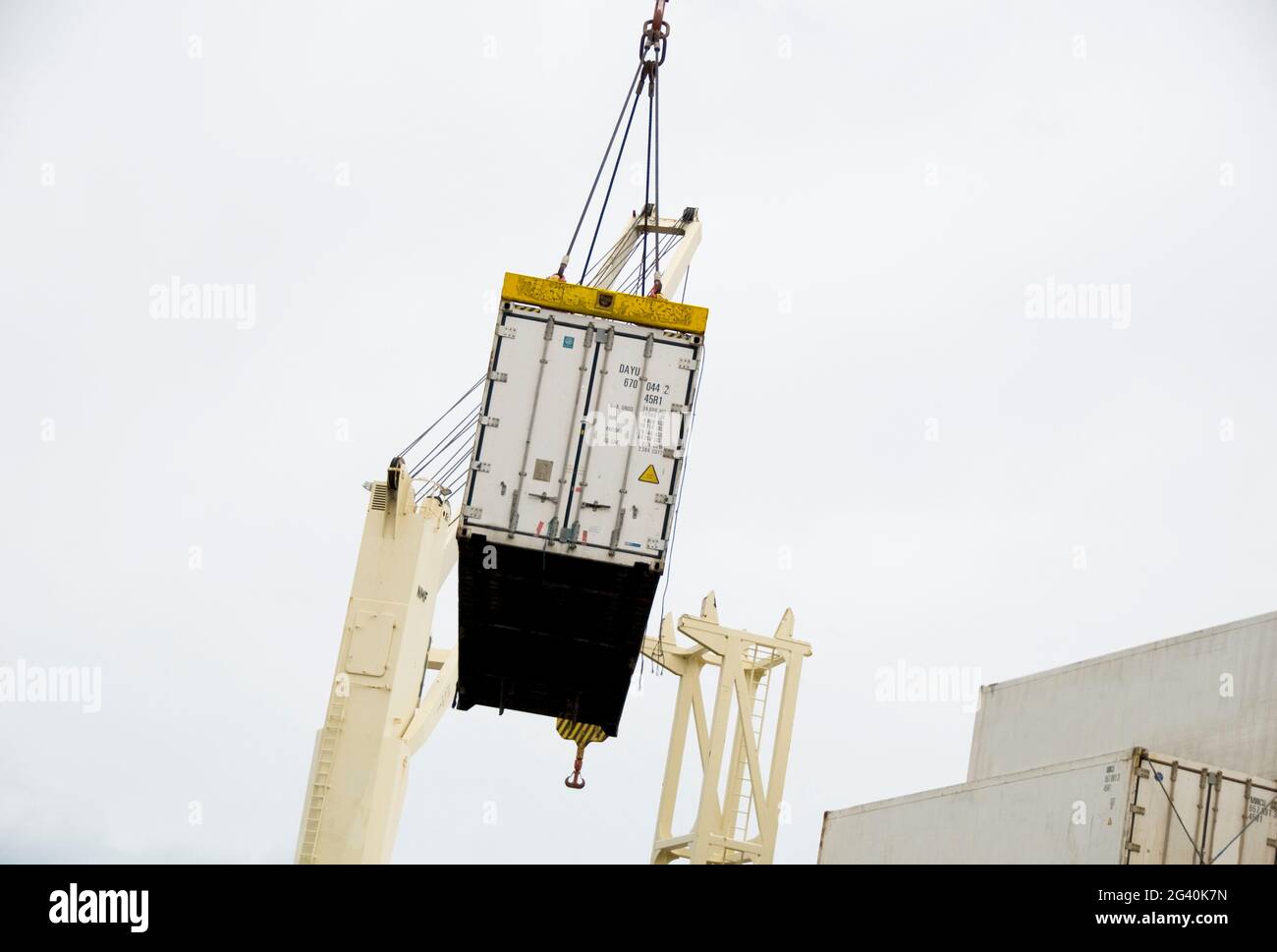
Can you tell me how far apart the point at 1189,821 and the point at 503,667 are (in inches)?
306

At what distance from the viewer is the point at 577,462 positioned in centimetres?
1555

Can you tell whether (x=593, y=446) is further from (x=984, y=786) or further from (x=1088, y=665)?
(x=1088, y=665)

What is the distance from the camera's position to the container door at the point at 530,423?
15391 mm

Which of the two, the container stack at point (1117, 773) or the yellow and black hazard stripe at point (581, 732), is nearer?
the container stack at point (1117, 773)

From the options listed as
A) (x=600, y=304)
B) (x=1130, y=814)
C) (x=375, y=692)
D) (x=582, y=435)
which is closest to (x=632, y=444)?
(x=582, y=435)

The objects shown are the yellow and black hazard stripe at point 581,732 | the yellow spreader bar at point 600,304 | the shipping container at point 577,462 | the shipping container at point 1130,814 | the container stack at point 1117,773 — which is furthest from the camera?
the yellow and black hazard stripe at point 581,732

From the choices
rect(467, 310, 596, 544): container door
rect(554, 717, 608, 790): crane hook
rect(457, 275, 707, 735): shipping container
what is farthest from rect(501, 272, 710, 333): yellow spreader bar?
rect(554, 717, 608, 790): crane hook

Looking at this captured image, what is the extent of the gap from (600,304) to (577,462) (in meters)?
1.73

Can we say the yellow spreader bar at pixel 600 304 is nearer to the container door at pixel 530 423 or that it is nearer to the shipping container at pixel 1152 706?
the container door at pixel 530 423

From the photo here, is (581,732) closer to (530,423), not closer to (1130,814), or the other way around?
(530,423)

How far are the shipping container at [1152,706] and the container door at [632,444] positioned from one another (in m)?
8.27

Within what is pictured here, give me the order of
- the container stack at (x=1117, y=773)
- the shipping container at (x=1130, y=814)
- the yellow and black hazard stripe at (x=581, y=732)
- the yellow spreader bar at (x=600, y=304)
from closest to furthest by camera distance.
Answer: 1. the yellow spreader bar at (x=600, y=304)
2. the shipping container at (x=1130, y=814)
3. the container stack at (x=1117, y=773)
4. the yellow and black hazard stripe at (x=581, y=732)

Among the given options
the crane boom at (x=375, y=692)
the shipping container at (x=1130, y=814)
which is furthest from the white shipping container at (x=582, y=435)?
the shipping container at (x=1130, y=814)
